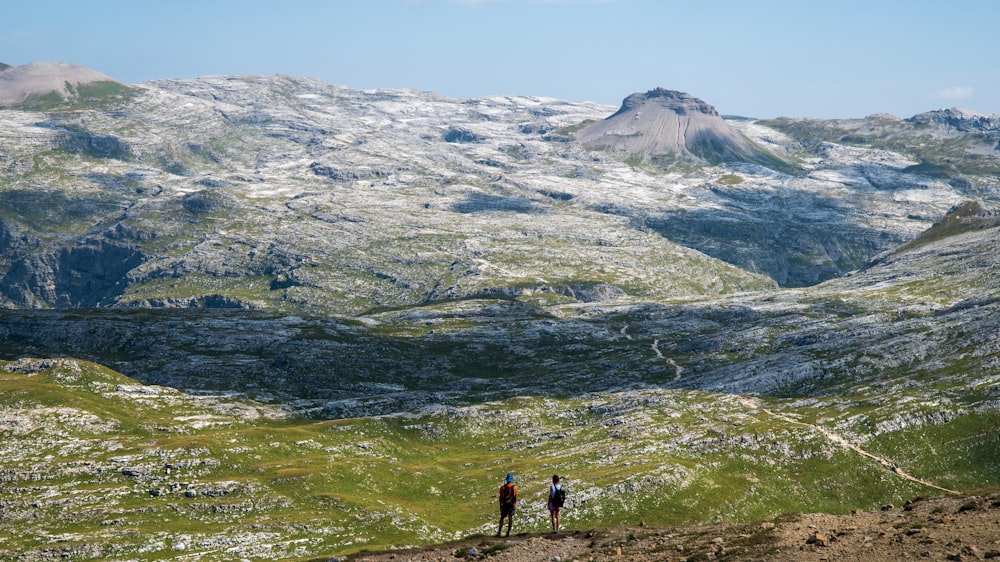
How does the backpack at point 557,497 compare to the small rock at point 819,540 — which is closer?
the small rock at point 819,540

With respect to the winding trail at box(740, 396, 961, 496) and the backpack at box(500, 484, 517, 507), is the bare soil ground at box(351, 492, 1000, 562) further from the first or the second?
the winding trail at box(740, 396, 961, 496)

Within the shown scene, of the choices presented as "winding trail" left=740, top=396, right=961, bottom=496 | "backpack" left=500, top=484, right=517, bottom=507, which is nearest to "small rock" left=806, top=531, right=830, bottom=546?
"backpack" left=500, top=484, right=517, bottom=507

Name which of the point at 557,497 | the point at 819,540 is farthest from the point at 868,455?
the point at 819,540

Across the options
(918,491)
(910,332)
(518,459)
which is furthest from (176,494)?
(910,332)

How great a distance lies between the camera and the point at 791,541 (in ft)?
165

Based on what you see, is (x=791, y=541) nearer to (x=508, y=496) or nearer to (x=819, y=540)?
(x=819, y=540)

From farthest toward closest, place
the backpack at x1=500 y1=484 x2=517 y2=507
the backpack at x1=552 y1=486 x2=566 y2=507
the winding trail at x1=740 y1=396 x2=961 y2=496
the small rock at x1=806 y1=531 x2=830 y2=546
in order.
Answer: the winding trail at x1=740 y1=396 x2=961 y2=496 < the backpack at x1=552 y1=486 x2=566 y2=507 < the backpack at x1=500 y1=484 x2=517 y2=507 < the small rock at x1=806 y1=531 x2=830 y2=546

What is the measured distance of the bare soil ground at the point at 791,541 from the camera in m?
46.1

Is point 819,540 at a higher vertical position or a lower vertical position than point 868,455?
higher

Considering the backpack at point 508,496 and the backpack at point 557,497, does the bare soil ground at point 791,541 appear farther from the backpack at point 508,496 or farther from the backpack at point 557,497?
the backpack at point 508,496

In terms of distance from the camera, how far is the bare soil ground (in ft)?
151

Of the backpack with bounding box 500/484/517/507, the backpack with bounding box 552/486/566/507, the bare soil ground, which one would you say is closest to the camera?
the bare soil ground

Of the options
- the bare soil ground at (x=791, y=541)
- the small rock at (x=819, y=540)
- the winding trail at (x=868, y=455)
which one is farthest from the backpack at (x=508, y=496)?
the winding trail at (x=868, y=455)

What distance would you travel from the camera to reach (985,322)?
168 m
